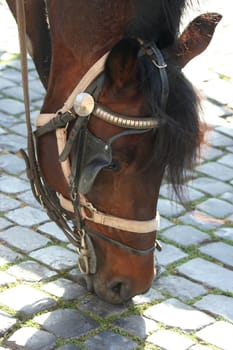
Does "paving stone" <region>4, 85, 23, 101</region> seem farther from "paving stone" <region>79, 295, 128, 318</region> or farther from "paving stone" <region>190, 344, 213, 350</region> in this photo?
"paving stone" <region>190, 344, 213, 350</region>

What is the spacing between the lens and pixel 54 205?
10.5 ft

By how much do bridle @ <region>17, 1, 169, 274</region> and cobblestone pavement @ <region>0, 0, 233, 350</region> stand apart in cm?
26

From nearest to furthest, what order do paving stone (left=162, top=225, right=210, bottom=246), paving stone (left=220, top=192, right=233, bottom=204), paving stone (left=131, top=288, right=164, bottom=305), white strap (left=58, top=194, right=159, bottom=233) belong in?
white strap (left=58, top=194, right=159, bottom=233)
paving stone (left=131, top=288, right=164, bottom=305)
paving stone (left=162, top=225, right=210, bottom=246)
paving stone (left=220, top=192, right=233, bottom=204)

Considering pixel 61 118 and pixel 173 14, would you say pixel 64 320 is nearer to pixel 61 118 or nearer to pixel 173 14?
pixel 61 118

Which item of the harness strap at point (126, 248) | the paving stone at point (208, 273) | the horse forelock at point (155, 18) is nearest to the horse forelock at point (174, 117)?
the horse forelock at point (155, 18)

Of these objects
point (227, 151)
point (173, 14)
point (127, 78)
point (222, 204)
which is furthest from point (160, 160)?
point (227, 151)

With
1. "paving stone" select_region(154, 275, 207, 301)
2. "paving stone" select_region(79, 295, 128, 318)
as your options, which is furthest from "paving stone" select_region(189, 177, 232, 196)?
"paving stone" select_region(79, 295, 128, 318)

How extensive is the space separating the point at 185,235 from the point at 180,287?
494 mm

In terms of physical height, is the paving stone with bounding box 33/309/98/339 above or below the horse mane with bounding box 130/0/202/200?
below

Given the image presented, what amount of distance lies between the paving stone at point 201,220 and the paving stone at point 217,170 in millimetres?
500

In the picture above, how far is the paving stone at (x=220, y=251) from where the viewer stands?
Answer: 3.85m

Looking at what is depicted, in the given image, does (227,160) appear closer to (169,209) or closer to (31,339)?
(169,209)

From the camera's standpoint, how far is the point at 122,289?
3.10 meters

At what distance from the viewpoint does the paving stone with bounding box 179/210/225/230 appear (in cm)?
418
